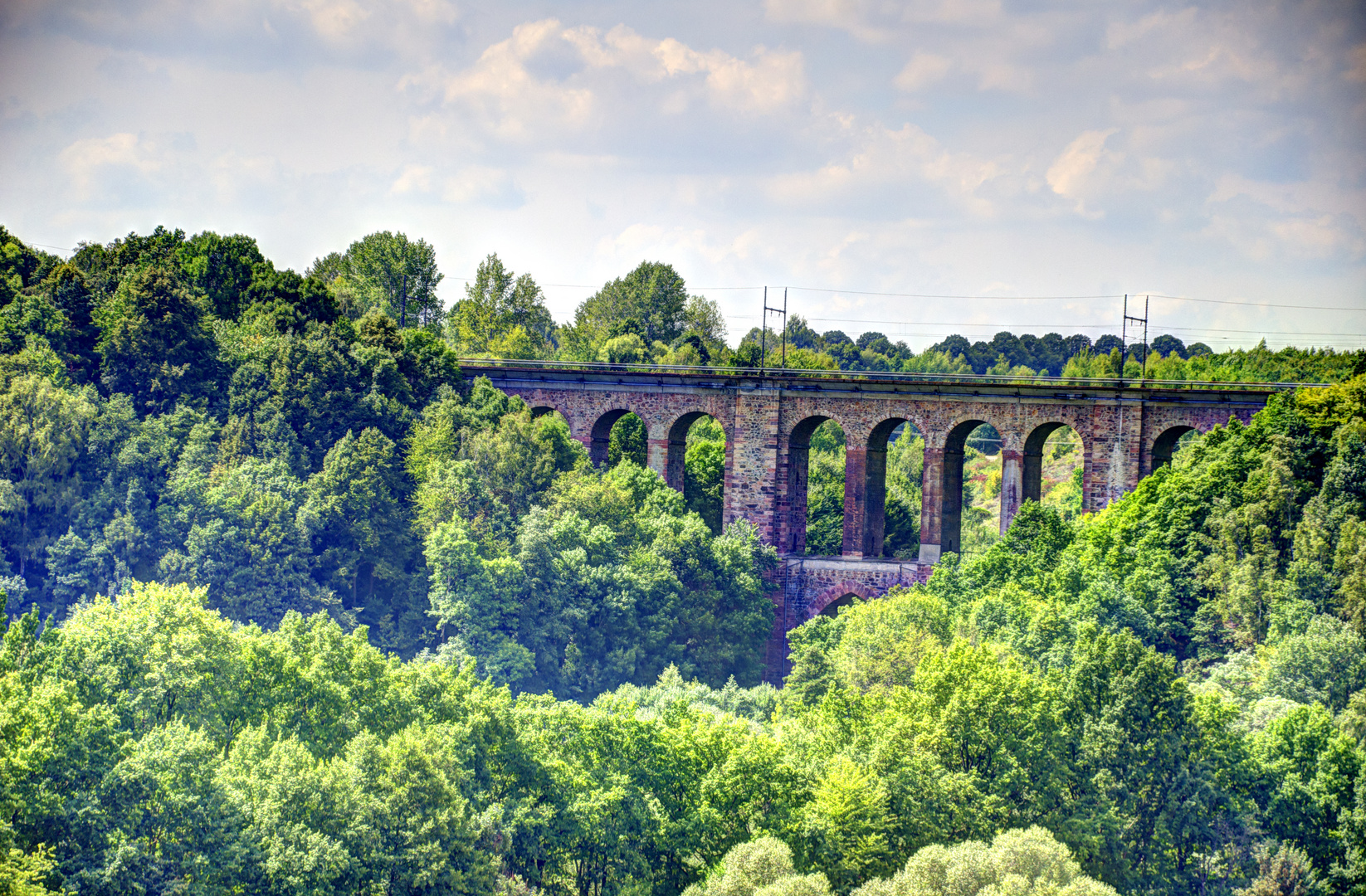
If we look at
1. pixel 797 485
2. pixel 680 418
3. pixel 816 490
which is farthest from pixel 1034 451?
pixel 816 490

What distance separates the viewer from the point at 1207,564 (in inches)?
1371

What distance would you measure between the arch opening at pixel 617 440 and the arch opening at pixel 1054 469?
46.4 ft

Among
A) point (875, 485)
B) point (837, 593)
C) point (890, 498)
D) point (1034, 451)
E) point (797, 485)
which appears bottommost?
point (837, 593)

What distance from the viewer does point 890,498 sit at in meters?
59.6

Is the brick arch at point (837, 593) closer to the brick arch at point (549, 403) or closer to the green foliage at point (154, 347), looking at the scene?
the brick arch at point (549, 403)

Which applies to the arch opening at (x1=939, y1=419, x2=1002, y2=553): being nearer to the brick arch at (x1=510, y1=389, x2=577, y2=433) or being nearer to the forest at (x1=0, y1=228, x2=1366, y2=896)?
the forest at (x1=0, y1=228, x2=1366, y2=896)

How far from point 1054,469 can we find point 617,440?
5534 centimetres

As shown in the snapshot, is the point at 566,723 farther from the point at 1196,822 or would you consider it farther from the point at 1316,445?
the point at 1316,445

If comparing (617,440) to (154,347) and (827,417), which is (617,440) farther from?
(154,347)

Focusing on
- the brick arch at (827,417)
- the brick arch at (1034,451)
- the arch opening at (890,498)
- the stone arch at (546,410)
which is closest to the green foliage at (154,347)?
the stone arch at (546,410)

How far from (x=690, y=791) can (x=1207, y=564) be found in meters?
15.9

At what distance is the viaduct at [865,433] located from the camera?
145 feet

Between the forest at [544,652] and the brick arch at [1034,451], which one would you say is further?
the brick arch at [1034,451]

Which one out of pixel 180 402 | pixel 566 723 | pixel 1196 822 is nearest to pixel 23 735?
pixel 566 723
